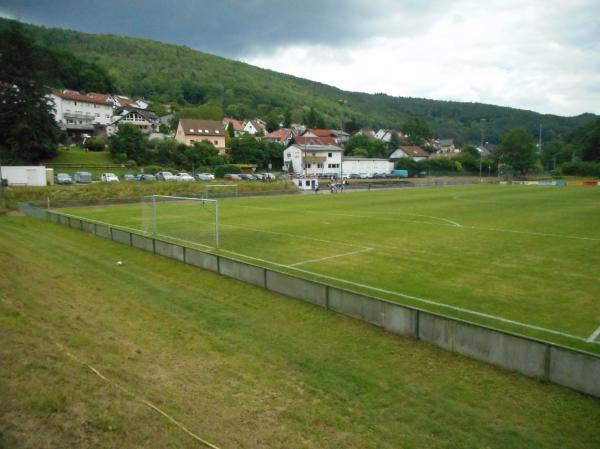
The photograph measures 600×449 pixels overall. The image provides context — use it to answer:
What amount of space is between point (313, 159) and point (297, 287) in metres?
82.7

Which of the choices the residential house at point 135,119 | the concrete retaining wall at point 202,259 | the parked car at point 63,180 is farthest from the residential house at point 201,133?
the concrete retaining wall at point 202,259

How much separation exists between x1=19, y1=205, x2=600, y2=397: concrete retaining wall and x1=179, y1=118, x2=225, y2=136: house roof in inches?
3515

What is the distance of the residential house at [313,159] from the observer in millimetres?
93312

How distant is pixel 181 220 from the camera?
1137 inches

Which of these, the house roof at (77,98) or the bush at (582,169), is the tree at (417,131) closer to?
the bush at (582,169)

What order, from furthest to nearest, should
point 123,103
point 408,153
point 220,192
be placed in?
1. point 123,103
2. point 408,153
3. point 220,192

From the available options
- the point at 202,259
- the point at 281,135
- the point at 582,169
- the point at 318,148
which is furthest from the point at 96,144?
the point at 582,169

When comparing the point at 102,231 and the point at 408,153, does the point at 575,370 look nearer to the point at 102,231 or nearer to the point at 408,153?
the point at 102,231

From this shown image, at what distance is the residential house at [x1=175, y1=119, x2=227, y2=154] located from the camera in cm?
10006

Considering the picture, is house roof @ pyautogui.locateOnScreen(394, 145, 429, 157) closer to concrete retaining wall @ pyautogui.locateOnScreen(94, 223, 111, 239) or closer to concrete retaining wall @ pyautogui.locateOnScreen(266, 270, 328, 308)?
concrete retaining wall @ pyautogui.locateOnScreen(94, 223, 111, 239)

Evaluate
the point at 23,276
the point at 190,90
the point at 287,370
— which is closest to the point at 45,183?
the point at 23,276

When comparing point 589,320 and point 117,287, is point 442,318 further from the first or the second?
point 117,287

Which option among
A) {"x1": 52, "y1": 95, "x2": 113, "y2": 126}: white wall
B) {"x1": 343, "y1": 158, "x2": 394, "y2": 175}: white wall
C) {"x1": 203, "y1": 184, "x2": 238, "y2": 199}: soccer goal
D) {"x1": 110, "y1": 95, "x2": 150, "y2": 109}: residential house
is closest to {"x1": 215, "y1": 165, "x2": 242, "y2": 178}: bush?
{"x1": 203, "y1": 184, "x2": 238, "y2": 199}: soccer goal

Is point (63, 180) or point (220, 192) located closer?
point (220, 192)
